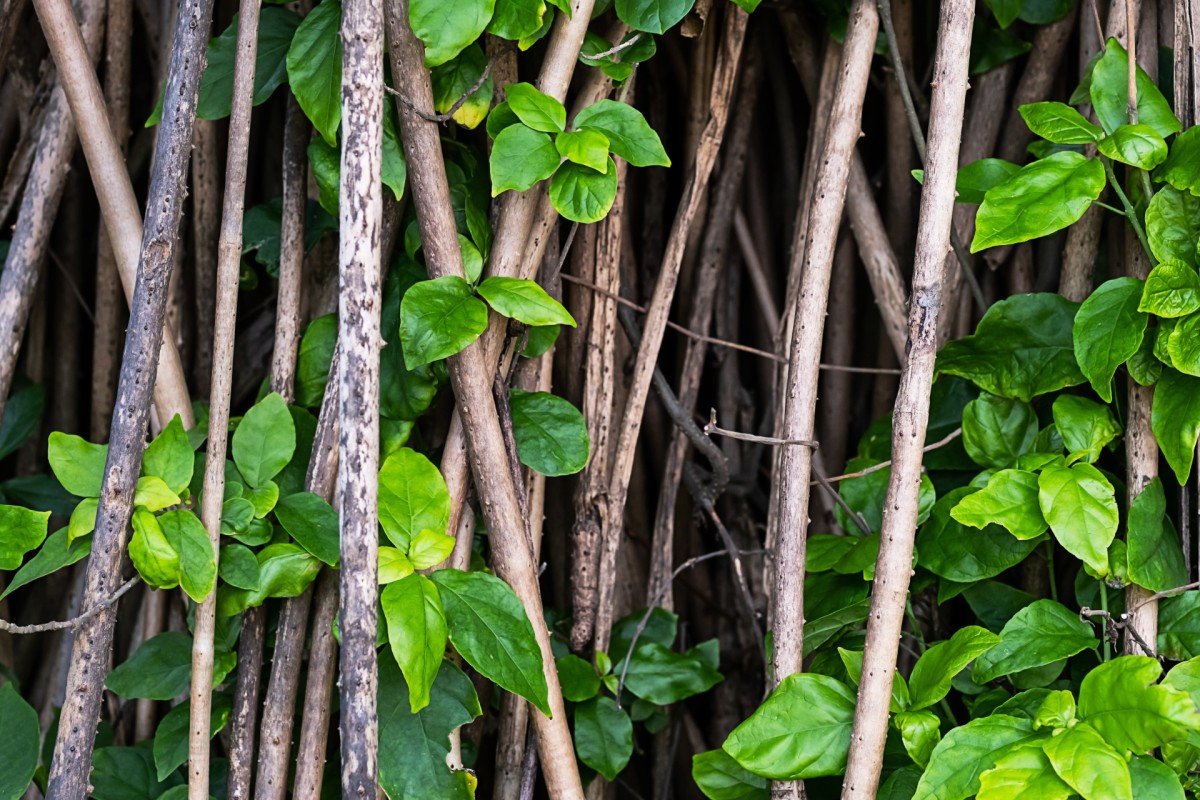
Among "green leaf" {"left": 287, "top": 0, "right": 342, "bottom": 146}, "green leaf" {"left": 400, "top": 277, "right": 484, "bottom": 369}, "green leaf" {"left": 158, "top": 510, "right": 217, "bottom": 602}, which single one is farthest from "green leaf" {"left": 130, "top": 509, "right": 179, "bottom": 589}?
"green leaf" {"left": 287, "top": 0, "right": 342, "bottom": 146}

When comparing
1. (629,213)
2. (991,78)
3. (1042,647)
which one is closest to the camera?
(1042,647)

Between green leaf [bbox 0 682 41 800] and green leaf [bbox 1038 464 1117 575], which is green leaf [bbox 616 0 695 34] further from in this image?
Result: green leaf [bbox 0 682 41 800]

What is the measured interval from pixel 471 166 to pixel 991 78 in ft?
2.04

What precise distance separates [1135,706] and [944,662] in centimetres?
14

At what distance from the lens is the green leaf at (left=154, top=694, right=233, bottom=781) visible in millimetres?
883

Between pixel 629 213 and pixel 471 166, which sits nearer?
pixel 471 166

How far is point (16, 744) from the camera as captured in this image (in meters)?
0.90

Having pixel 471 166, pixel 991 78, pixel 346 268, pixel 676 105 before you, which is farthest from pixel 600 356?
pixel 991 78

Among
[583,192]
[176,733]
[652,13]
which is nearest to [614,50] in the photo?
[652,13]

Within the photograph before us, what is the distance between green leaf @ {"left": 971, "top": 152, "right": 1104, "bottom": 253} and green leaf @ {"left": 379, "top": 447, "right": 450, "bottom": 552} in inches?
18.6

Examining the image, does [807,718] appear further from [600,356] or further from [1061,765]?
[600,356]

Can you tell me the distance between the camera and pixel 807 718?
82 cm

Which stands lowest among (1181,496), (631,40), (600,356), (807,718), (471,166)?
(807,718)

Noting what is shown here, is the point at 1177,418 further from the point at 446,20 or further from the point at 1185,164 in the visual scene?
the point at 446,20
